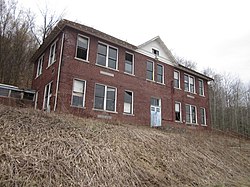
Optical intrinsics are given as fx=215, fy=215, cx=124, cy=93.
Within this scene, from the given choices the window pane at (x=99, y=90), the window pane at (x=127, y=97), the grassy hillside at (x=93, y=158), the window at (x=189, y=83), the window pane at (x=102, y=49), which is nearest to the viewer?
the grassy hillside at (x=93, y=158)

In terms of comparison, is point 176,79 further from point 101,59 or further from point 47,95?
point 47,95

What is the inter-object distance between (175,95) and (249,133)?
21822 mm

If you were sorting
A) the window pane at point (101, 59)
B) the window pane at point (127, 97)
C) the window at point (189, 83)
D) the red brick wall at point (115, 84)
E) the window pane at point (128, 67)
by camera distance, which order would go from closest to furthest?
the red brick wall at point (115, 84) → the window pane at point (101, 59) → the window pane at point (127, 97) → the window pane at point (128, 67) → the window at point (189, 83)

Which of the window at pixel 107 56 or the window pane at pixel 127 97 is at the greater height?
the window at pixel 107 56

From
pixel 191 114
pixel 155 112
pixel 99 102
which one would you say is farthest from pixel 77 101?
pixel 191 114

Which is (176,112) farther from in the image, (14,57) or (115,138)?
(14,57)

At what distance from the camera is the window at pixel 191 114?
21220mm

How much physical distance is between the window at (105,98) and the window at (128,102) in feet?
3.54

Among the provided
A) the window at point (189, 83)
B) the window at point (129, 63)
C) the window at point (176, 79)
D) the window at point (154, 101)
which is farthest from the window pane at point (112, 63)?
the window at point (189, 83)

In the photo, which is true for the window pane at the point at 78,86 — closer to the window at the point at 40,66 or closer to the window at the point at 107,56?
the window at the point at 107,56

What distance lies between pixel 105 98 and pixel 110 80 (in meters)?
1.47

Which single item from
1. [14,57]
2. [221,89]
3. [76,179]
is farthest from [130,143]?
[221,89]

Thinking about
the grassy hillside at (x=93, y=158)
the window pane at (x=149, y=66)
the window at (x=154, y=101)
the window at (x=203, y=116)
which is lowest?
the grassy hillside at (x=93, y=158)

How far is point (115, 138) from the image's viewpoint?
9422mm
